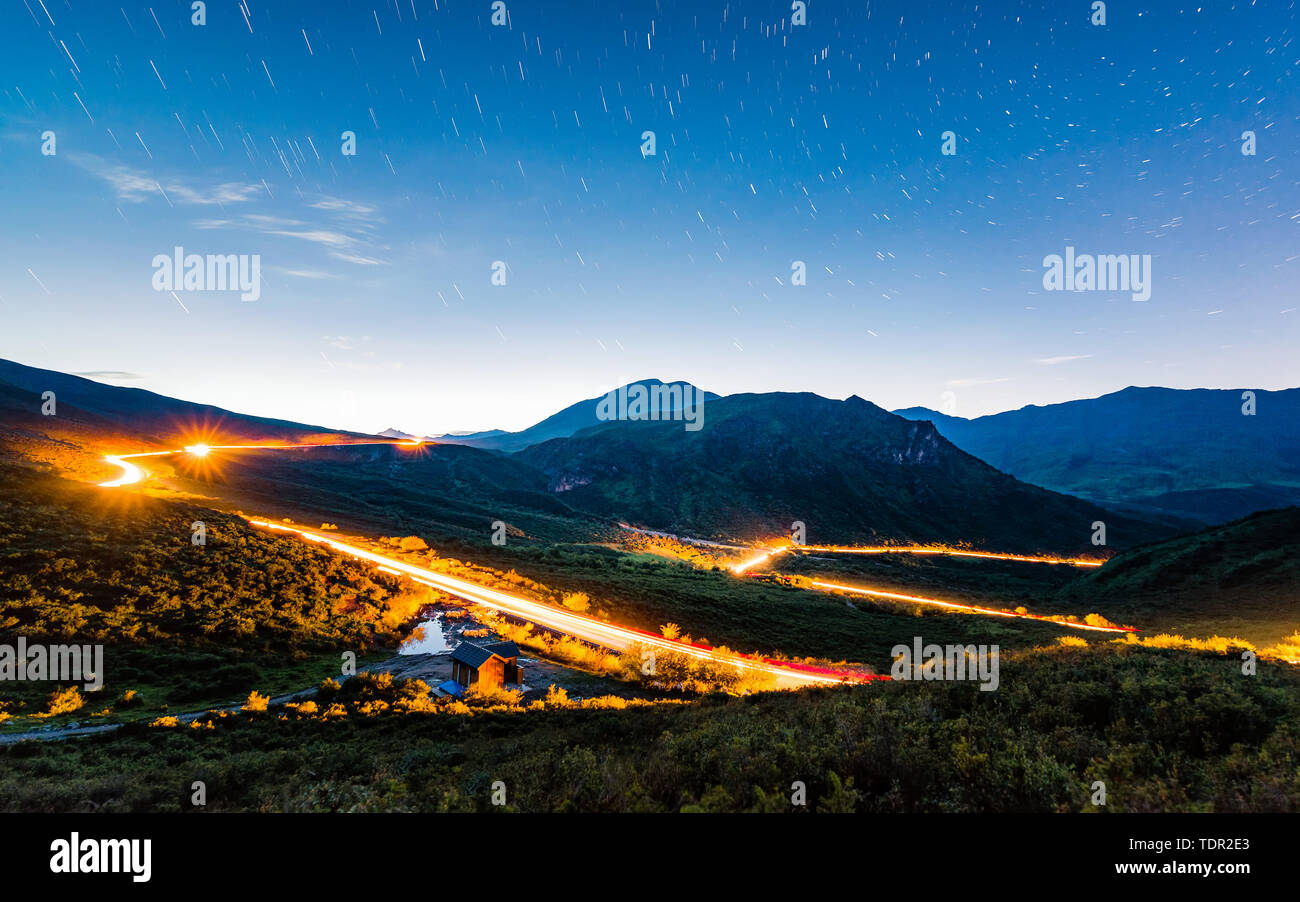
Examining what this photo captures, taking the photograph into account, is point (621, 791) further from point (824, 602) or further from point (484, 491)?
point (484, 491)

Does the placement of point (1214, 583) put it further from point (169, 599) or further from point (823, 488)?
point (823, 488)

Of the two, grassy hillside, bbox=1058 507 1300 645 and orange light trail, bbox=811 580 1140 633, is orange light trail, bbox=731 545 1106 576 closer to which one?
orange light trail, bbox=811 580 1140 633

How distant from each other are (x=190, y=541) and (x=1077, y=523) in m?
184

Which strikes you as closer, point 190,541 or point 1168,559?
point 190,541

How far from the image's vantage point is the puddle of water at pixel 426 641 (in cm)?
2828

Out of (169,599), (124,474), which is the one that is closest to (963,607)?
(169,599)

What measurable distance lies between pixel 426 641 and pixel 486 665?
10.3m

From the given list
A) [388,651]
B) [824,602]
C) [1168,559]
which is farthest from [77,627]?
[1168,559]

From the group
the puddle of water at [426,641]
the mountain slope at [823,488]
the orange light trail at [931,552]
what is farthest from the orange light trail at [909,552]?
the puddle of water at [426,641]

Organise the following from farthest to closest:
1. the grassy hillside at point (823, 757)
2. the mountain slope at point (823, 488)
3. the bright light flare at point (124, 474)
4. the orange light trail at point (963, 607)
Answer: the mountain slope at point (823, 488) < the bright light flare at point (124, 474) < the orange light trail at point (963, 607) < the grassy hillside at point (823, 757)

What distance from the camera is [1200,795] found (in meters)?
6.63

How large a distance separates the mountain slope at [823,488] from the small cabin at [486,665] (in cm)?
10436

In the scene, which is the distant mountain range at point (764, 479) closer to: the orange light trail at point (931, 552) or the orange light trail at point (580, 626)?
the orange light trail at point (931, 552)
